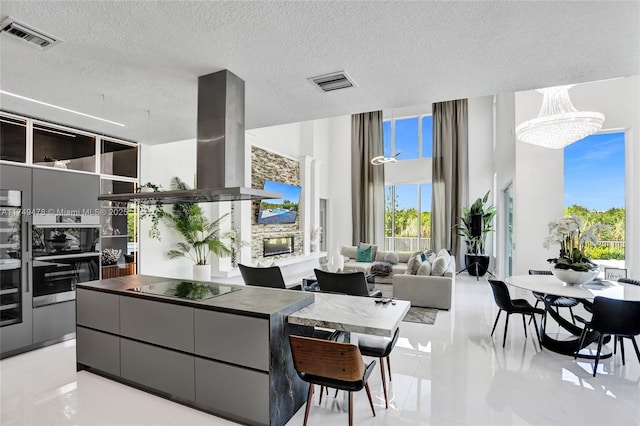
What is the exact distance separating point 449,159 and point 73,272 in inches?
362

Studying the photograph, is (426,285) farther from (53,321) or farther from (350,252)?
(53,321)

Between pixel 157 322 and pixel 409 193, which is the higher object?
pixel 409 193

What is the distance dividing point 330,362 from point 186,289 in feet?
5.38

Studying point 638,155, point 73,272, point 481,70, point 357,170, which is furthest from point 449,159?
point 73,272

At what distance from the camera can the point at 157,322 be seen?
2646 mm

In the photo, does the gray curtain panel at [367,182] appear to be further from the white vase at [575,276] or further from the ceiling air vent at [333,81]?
the ceiling air vent at [333,81]

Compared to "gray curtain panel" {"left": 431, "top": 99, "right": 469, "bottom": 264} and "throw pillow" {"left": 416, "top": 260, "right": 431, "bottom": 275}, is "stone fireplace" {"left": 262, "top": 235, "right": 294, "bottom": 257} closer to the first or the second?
"throw pillow" {"left": 416, "top": 260, "right": 431, "bottom": 275}

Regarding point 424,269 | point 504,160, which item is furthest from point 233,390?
point 504,160

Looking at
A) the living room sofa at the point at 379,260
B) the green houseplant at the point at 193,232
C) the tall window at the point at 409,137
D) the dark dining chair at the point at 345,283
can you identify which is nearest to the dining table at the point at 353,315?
the dark dining chair at the point at 345,283

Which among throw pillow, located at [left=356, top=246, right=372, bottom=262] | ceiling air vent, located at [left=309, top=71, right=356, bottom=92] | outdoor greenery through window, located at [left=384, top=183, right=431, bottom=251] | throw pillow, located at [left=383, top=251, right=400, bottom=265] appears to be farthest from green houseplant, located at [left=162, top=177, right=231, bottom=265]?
outdoor greenery through window, located at [left=384, top=183, right=431, bottom=251]

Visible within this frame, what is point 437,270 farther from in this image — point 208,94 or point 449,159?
point 449,159

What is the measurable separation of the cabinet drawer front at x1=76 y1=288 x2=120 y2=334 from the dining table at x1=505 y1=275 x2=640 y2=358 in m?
4.05

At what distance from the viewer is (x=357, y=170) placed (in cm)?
1075

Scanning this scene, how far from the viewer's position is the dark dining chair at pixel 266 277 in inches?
162
